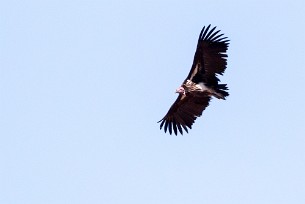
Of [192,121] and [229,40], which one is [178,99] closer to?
[192,121]

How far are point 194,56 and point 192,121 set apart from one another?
4.10m

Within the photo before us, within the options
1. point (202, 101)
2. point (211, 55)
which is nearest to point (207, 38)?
point (211, 55)

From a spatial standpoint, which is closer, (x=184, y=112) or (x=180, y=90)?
(x=180, y=90)

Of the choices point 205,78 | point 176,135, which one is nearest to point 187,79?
point 205,78

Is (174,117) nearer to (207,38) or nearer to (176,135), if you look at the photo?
(176,135)

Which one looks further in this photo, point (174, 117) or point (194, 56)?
point (174, 117)

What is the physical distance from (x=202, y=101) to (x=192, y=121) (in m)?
1.27

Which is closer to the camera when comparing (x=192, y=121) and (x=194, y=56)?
(x=194, y=56)

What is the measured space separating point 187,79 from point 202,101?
214 centimetres

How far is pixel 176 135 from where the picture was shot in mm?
41438

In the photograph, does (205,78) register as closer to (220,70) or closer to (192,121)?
(220,70)

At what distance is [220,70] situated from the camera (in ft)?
126

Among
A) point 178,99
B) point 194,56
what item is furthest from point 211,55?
point 178,99

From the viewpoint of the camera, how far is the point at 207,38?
38.2 meters
